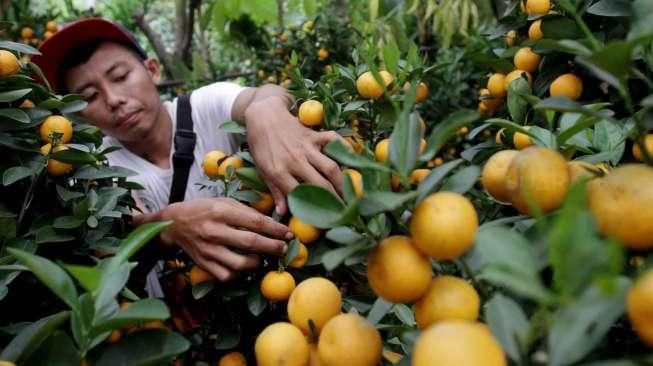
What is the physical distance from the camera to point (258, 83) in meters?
2.99

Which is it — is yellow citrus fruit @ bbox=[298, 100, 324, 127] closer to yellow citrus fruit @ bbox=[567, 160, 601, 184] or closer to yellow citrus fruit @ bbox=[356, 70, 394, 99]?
yellow citrus fruit @ bbox=[356, 70, 394, 99]

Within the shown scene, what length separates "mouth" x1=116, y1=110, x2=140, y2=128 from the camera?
5.03 feet

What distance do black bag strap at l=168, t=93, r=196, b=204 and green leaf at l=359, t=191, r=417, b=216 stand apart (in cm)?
114

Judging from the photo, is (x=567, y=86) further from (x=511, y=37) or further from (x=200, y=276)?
(x=200, y=276)

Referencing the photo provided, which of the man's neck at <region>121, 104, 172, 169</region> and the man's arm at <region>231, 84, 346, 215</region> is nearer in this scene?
the man's arm at <region>231, 84, 346, 215</region>

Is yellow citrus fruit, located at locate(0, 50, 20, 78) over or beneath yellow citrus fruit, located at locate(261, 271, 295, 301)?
over

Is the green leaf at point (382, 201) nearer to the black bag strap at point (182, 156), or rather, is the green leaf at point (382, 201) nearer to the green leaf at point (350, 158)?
the green leaf at point (350, 158)

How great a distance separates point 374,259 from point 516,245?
0.43 feet

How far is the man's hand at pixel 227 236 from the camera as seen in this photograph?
785 millimetres

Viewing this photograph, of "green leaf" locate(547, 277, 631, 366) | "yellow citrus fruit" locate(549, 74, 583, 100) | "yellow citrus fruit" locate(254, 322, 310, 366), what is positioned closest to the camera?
Result: "green leaf" locate(547, 277, 631, 366)

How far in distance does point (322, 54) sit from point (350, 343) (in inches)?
90.2

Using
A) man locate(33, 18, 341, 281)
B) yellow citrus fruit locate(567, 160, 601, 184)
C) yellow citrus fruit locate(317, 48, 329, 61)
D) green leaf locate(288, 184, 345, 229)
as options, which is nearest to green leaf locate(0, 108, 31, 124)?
man locate(33, 18, 341, 281)

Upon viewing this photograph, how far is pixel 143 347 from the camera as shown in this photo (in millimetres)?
499

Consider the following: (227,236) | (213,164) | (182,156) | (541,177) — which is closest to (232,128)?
(213,164)
